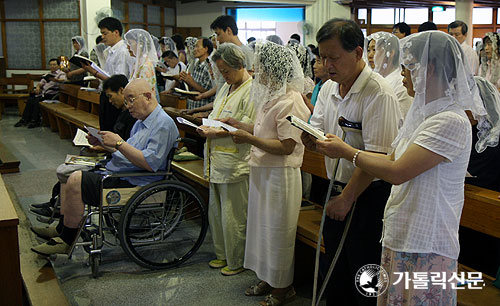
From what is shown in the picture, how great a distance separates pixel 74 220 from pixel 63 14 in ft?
35.9

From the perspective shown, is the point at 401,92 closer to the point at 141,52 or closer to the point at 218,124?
the point at 218,124

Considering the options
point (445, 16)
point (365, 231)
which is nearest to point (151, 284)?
point (365, 231)

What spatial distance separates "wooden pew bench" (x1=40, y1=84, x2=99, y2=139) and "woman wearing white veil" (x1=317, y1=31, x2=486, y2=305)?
5047 mm

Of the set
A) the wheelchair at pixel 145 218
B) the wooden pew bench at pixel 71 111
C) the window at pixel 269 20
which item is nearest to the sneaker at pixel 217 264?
the wheelchair at pixel 145 218

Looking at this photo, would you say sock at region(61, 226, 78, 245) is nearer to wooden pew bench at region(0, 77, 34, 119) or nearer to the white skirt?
the white skirt

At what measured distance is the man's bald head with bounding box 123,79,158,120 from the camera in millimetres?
3371

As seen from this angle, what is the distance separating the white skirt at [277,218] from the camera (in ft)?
9.01

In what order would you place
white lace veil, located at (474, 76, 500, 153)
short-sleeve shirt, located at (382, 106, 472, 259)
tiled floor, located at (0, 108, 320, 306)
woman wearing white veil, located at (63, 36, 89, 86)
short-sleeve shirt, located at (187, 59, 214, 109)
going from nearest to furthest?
short-sleeve shirt, located at (382, 106, 472, 259) < white lace veil, located at (474, 76, 500, 153) < tiled floor, located at (0, 108, 320, 306) < short-sleeve shirt, located at (187, 59, 214, 109) < woman wearing white veil, located at (63, 36, 89, 86)

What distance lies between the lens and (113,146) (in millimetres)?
3264

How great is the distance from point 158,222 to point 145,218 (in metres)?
0.09

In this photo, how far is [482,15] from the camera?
37.2 ft

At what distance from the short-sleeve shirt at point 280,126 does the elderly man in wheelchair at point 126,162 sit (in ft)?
2.59

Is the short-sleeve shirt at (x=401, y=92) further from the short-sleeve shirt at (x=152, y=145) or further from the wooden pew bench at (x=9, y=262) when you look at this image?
the wooden pew bench at (x=9, y=262)

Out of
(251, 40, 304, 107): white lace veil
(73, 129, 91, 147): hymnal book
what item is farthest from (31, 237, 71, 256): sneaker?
(251, 40, 304, 107): white lace veil
